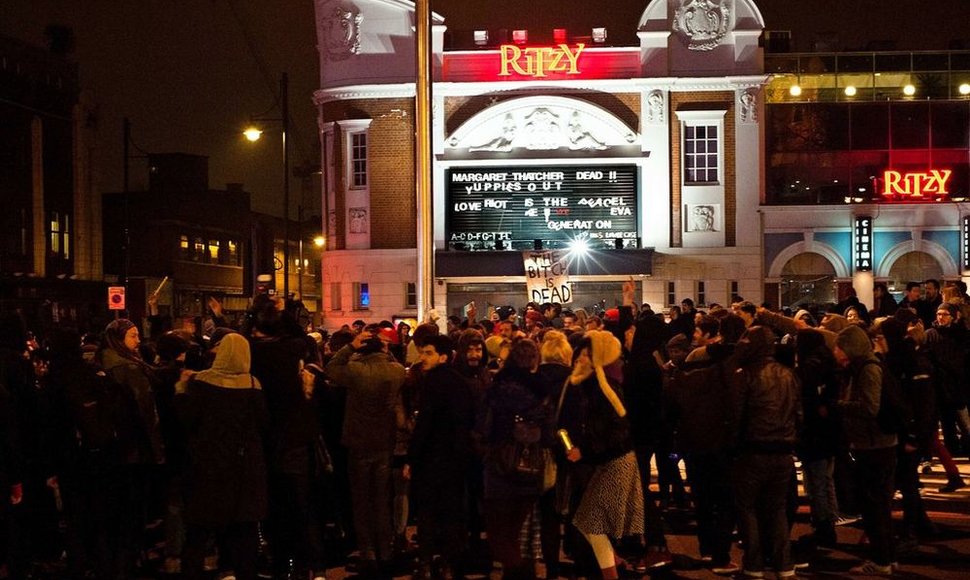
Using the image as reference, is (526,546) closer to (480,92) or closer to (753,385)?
(753,385)

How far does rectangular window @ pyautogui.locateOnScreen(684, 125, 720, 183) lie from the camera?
38094 mm

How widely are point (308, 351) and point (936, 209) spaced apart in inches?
1245

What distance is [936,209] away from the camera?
38062 millimetres

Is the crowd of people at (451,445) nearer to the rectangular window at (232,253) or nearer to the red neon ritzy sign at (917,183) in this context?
the red neon ritzy sign at (917,183)

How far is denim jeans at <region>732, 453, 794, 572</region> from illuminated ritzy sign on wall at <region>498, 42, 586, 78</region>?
29.1m

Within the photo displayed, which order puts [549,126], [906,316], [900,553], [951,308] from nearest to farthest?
1. [900,553]
2. [906,316]
3. [951,308]
4. [549,126]

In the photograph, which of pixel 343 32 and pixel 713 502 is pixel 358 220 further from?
pixel 713 502

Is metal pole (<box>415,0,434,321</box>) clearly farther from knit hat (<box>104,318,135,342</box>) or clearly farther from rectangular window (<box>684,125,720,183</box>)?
rectangular window (<box>684,125,720,183</box>)

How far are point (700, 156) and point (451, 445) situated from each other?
1156 inches

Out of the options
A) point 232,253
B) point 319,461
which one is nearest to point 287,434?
point 319,461

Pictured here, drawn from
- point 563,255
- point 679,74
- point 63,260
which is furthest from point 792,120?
point 63,260

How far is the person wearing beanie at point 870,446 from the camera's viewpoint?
10.3 metres

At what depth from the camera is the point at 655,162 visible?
3784cm

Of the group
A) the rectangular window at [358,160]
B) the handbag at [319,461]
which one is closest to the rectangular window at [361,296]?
the rectangular window at [358,160]
